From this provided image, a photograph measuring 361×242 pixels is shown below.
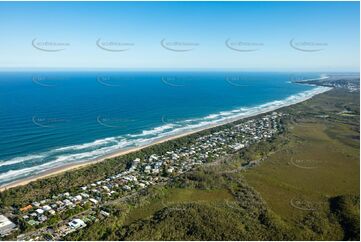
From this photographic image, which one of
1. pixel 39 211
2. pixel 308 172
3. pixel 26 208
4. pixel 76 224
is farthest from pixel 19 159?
pixel 308 172

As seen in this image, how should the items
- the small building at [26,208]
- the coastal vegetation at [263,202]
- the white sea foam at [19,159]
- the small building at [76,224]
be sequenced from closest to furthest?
the coastal vegetation at [263,202] → the small building at [76,224] → the small building at [26,208] → the white sea foam at [19,159]

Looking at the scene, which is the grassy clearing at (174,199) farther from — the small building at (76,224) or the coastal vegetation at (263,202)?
the small building at (76,224)

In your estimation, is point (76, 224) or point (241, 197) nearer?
point (76, 224)

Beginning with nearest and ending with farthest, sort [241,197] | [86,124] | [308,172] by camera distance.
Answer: [241,197], [308,172], [86,124]

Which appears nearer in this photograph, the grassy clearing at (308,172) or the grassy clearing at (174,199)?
the grassy clearing at (174,199)

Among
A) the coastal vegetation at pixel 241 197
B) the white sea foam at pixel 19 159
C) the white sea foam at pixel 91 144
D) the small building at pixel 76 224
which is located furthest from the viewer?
the white sea foam at pixel 91 144

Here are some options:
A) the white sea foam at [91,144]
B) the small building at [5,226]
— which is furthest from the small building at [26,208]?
the white sea foam at [91,144]

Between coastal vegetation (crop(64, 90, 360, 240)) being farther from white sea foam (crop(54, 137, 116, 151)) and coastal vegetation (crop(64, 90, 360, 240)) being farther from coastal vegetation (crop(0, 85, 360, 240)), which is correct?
white sea foam (crop(54, 137, 116, 151))

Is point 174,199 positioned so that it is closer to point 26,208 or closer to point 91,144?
point 26,208

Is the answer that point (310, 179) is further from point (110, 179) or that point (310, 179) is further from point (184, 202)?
point (110, 179)

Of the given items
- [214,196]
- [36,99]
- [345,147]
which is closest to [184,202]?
[214,196]

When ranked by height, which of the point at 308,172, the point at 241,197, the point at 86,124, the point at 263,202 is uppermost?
the point at 86,124

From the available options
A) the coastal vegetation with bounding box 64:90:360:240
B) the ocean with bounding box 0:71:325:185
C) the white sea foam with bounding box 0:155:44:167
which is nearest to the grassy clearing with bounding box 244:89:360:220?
the coastal vegetation with bounding box 64:90:360:240

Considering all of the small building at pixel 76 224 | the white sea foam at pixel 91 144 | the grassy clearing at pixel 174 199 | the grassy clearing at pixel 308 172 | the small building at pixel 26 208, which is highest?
the white sea foam at pixel 91 144
